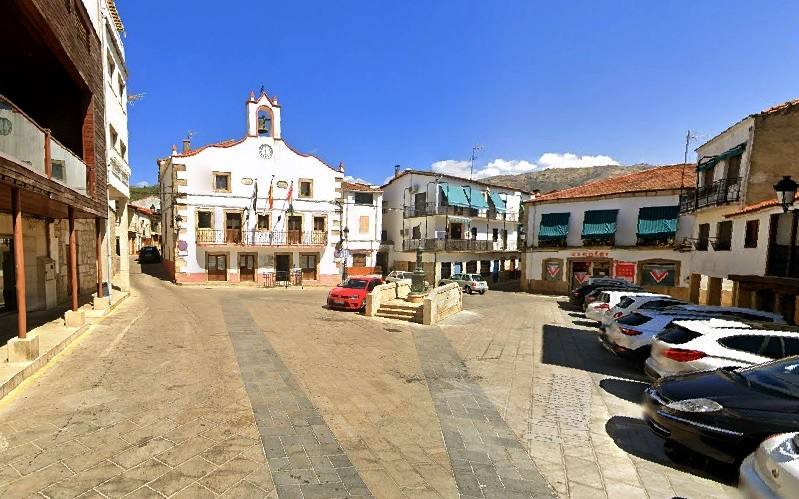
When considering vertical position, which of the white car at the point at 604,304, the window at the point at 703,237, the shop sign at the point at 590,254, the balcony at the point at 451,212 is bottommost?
the white car at the point at 604,304

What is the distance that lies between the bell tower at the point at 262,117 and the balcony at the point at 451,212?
13248 millimetres

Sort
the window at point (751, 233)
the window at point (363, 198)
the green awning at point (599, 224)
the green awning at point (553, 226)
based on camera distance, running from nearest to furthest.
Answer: the window at point (751, 233) → the green awning at point (599, 224) → the green awning at point (553, 226) → the window at point (363, 198)

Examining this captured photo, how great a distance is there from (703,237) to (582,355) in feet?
46.4

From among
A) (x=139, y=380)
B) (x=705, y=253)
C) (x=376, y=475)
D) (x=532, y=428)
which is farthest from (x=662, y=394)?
(x=705, y=253)

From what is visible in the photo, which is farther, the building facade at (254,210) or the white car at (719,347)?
the building facade at (254,210)

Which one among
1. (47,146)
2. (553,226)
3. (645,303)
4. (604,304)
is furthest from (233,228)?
(645,303)

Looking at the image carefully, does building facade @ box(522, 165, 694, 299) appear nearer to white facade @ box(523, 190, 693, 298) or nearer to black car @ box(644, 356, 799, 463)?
white facade @ box(523, 190, 693, 298)

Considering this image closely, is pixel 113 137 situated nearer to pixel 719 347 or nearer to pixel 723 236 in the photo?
pixel 719 347

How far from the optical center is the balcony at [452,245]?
3244 cm

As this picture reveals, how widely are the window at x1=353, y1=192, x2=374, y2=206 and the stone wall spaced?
646 inches

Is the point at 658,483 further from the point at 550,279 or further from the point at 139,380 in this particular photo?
the point at 550,279

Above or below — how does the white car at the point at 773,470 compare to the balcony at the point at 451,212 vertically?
below

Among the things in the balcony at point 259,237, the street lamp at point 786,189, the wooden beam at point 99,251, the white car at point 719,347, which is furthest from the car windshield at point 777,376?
the balcony at point 259,237

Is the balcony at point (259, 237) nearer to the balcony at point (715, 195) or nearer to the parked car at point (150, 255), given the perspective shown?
the parked car at point (150, 255)
